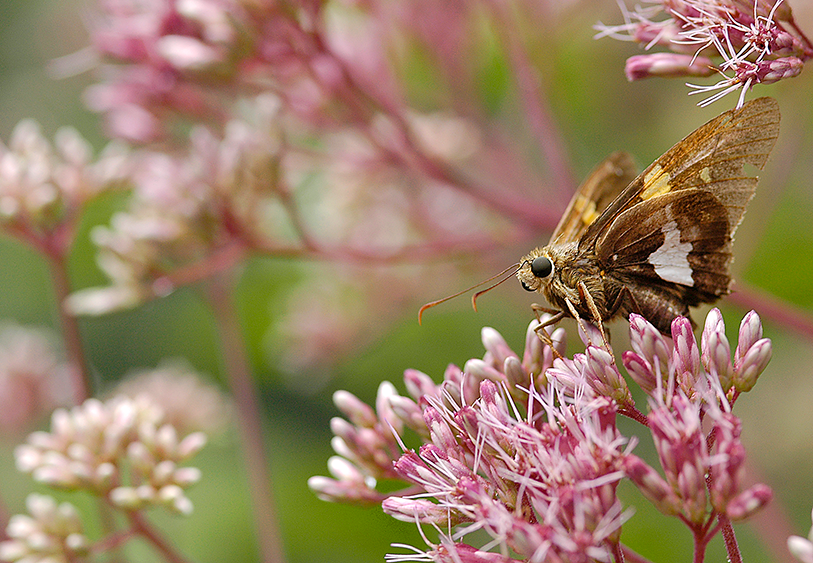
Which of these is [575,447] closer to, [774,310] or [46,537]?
[774,310]

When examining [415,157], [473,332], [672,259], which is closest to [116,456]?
[415,157]

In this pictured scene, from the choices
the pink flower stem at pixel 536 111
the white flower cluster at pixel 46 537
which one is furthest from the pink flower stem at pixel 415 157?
the white flower cluster at pixel 46 537

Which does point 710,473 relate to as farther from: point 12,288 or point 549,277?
point 12,288

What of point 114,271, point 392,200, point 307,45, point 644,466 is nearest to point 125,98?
point 114,271

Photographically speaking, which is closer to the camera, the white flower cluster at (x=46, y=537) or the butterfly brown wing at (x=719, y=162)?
the butterfly brown wing at (x=719, y=162)

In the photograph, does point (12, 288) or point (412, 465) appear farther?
point (12, 288)

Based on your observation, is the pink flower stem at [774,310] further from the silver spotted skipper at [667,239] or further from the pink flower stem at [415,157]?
the pink flower stem at [415,157]
